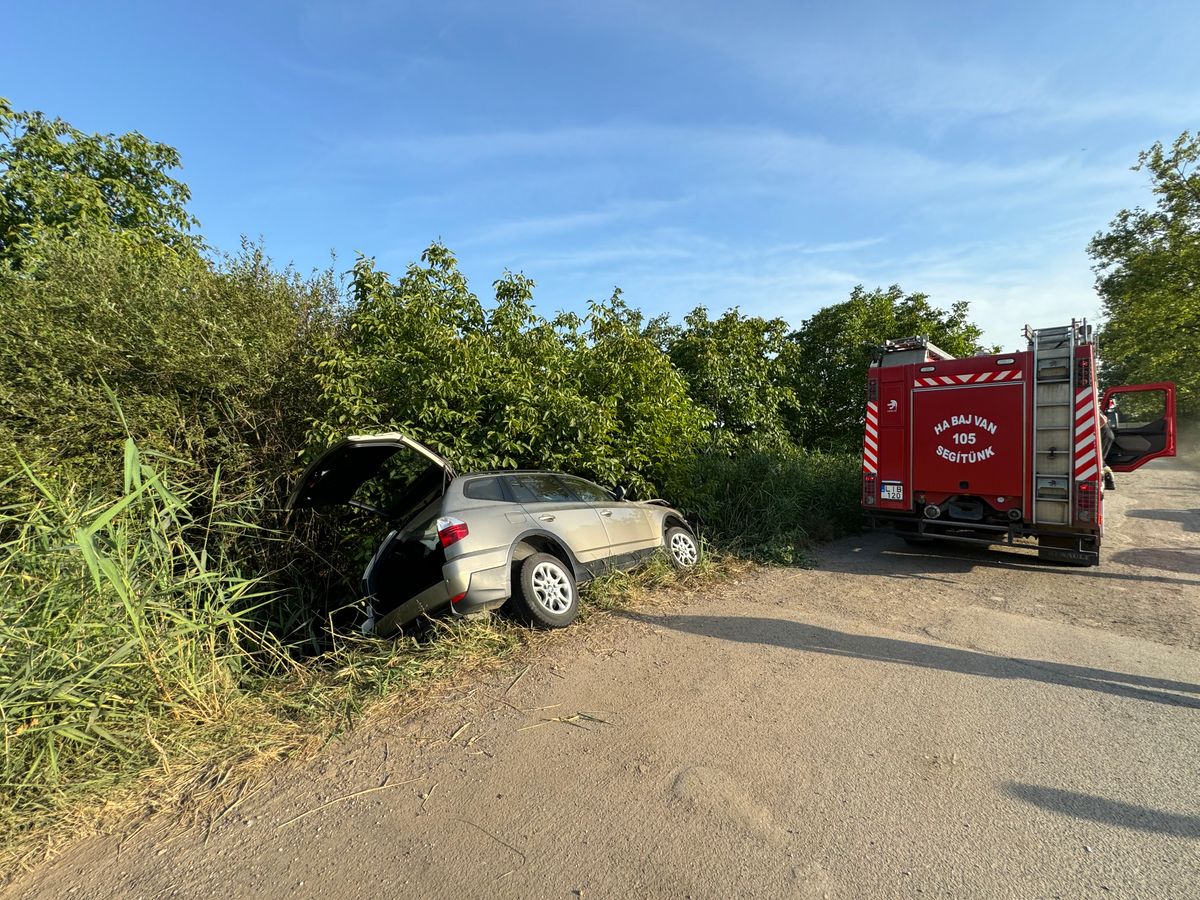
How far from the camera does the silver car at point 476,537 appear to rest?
4.66 m

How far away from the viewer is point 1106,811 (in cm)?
254

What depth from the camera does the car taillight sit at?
4.59 metres

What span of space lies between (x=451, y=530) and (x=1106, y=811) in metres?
4.16

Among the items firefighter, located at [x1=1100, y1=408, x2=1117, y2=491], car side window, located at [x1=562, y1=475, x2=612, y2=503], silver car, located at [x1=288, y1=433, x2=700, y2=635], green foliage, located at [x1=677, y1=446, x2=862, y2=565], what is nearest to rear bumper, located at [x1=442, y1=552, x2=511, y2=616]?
silver car, located at [x1=288, y1=433, x2=700, y2=635]

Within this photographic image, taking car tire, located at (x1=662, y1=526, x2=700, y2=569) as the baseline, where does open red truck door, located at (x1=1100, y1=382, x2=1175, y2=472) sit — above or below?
above

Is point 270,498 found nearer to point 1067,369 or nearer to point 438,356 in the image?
point 438,356

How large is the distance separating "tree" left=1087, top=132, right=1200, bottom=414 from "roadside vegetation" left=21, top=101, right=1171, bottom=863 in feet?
48.7

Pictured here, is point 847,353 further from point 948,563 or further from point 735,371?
point 948,563

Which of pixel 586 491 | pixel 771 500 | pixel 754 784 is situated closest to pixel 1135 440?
pixel 771 500

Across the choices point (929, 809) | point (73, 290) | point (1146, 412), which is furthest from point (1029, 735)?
point (1146, 412)

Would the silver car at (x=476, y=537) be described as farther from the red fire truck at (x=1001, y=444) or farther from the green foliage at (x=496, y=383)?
the red fire truck at (x=1001, y=444)

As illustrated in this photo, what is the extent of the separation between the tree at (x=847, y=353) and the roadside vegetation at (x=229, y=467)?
3385 mm

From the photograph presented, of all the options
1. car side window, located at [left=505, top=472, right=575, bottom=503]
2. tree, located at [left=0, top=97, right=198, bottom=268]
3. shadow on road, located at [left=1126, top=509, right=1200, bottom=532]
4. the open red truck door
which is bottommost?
shadow on road, located at [left=1126, top=509, right=1200, bottom=532]

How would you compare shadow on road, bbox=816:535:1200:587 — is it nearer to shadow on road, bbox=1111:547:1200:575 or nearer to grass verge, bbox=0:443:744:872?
shadow on road, bbox=1111:547:1200:575
